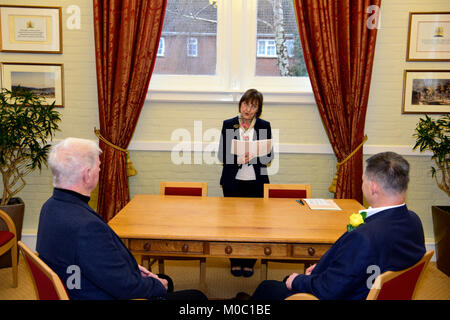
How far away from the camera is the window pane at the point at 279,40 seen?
4340mm

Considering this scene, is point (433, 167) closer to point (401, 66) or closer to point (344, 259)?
point (401, 66)

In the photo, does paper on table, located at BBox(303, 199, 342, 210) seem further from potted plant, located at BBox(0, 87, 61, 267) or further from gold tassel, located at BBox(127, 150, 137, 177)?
potted plant, located at BBox(0, 87, 61, 267)

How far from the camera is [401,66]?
4.27m

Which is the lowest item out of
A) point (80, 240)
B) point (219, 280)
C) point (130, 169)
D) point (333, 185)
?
point (219, 280)

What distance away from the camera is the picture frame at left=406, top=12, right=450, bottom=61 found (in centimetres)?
416

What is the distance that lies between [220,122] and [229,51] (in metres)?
0.81

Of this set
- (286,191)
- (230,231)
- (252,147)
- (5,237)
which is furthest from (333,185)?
(5,237)

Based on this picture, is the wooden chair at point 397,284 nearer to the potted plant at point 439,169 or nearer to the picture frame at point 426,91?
the potted plant at point 439,169

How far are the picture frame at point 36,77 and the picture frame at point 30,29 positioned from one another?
0.57 ft

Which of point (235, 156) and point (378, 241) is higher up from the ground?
point (235, 156)

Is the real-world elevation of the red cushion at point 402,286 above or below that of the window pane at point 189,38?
below

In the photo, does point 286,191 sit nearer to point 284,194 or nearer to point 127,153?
point 284,194

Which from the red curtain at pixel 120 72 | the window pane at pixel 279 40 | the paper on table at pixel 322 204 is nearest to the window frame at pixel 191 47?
the red curtain at pixel 120 72

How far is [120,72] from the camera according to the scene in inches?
164
